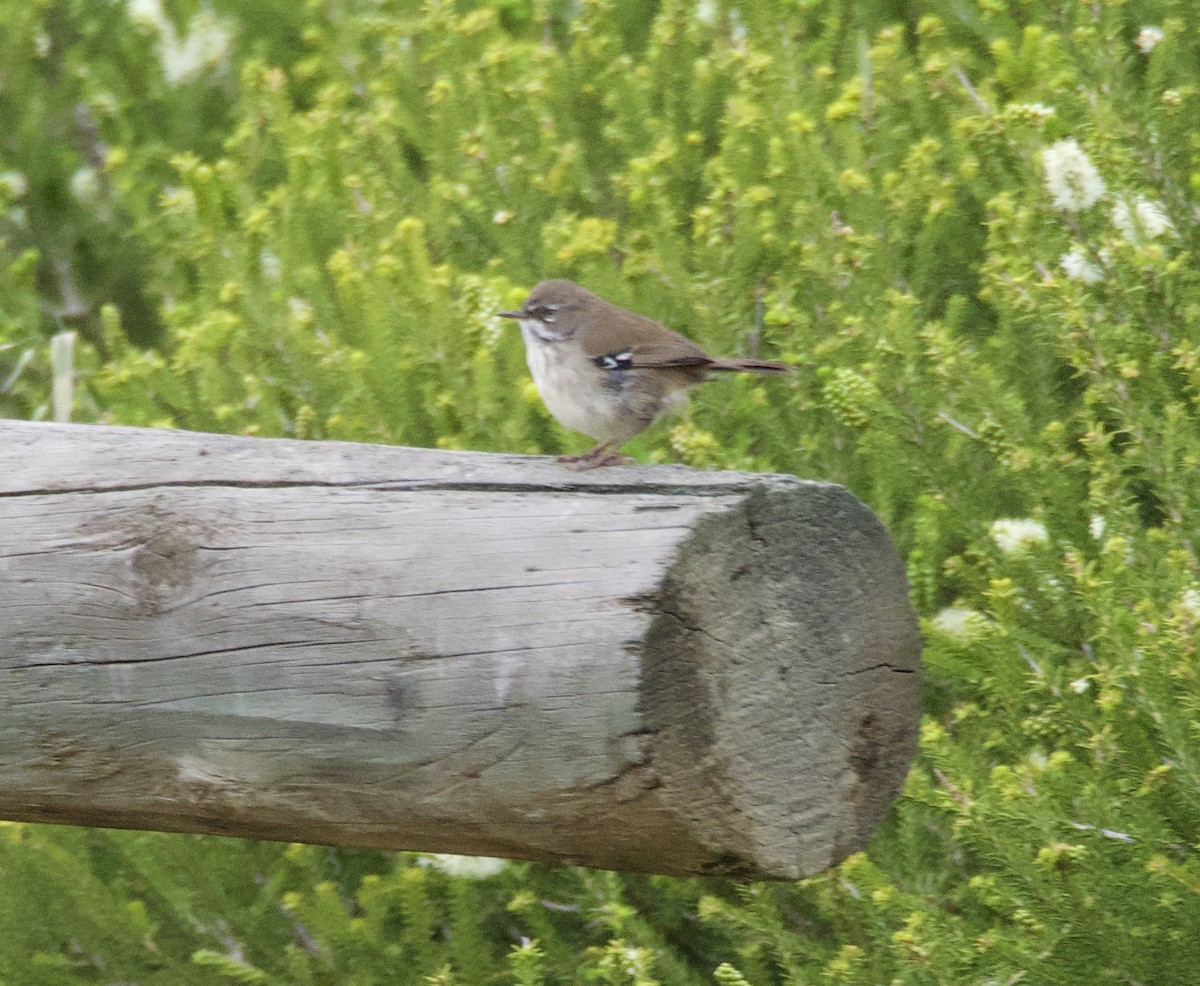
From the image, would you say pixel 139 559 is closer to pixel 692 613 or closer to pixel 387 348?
pixel 692 613

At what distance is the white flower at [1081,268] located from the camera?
3.03 m

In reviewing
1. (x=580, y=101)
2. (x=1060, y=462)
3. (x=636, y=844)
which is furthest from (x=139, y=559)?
(x=580, y=101)

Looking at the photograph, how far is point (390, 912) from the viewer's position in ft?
11.8

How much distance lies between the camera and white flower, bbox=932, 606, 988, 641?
276cm

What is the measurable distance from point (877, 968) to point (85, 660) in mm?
1557

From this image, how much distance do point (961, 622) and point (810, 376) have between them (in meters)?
0.71

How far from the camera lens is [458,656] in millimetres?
1809

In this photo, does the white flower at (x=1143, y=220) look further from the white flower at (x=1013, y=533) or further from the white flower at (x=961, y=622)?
the white flower at (x=961, y=622)

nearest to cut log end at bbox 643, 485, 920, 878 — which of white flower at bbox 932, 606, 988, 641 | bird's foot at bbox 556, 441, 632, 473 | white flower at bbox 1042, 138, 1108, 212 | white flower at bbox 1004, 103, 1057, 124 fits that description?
bird's foot at bbox 556, 441, 632, 473

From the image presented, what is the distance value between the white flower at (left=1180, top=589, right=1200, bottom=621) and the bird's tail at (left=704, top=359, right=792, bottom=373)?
0.84 metres

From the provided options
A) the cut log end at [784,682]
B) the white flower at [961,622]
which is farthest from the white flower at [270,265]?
the cut log end at [784,682]

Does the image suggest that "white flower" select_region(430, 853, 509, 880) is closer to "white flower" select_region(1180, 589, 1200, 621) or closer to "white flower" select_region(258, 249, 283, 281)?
"white flower" select_region(1180, 589, 1200, 621)

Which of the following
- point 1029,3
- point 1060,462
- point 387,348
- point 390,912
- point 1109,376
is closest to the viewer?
point 1109,376

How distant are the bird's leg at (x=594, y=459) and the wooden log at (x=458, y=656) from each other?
3.4 inches
